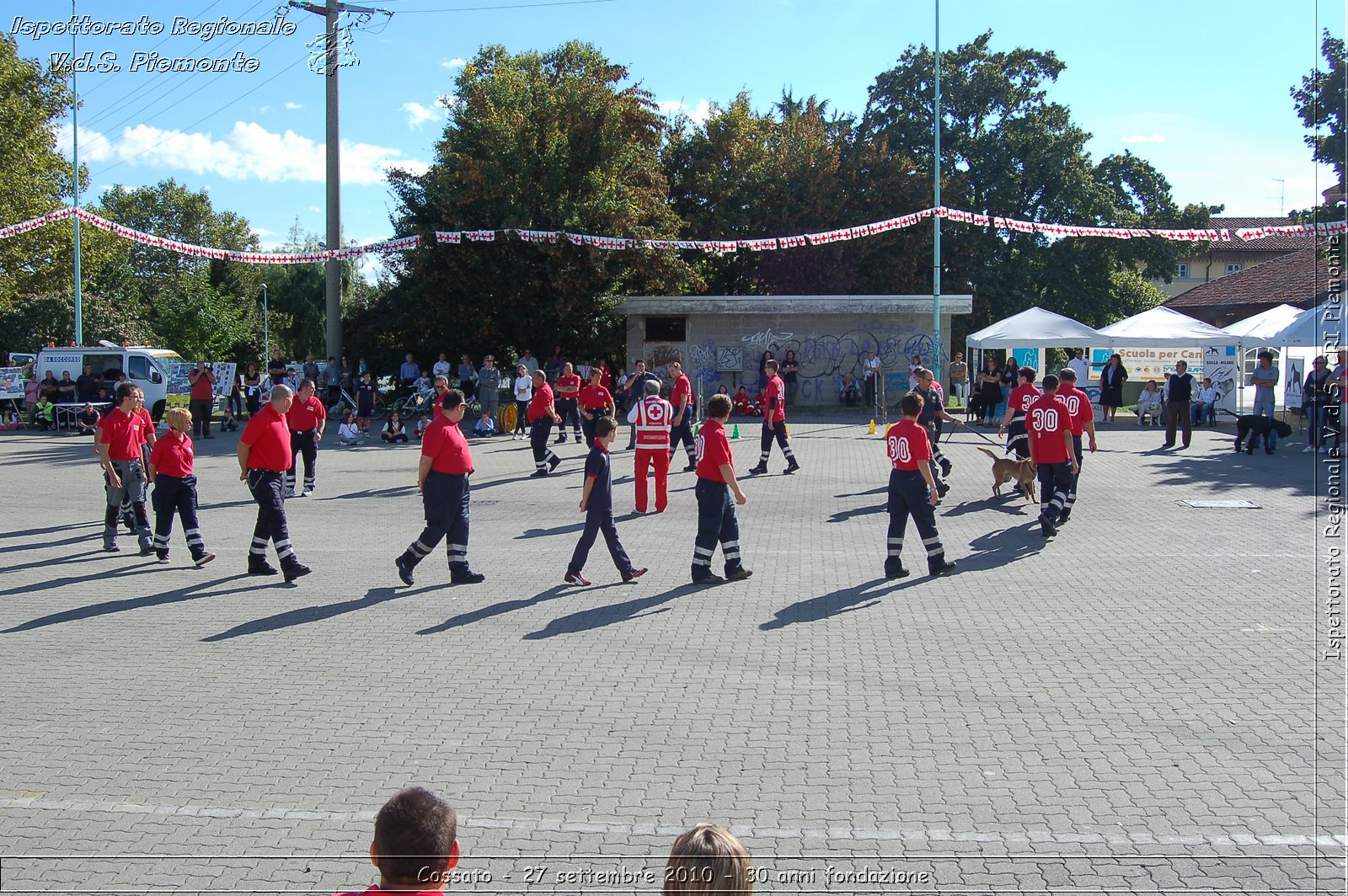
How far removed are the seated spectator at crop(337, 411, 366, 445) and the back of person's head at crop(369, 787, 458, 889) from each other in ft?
70.0

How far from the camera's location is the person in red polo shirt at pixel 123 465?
10961 millimetres

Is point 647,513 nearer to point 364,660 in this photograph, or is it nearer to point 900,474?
point 900,474

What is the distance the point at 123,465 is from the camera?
11078 millimetres

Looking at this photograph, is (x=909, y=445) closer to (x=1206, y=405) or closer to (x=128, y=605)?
(x=128, y=605)

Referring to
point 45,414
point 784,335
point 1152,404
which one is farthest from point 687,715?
point 45,414

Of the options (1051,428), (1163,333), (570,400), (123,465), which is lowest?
(123,465)

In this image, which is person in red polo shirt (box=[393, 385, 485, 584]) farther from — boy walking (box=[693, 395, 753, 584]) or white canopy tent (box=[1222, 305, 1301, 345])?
white canopy tent (box=[1222, 305, 1301, 345])

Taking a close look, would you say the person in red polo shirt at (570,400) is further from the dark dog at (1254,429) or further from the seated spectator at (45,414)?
the seated spectator at (45,414)

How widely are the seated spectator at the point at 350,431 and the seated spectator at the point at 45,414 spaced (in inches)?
346

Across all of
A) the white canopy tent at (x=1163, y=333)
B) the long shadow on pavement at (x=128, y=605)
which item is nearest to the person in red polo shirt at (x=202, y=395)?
the long shadow on pavement at (x=128, y=605)

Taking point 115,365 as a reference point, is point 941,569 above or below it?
below

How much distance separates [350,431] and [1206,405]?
19956mm

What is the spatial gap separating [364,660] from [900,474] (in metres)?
4.84

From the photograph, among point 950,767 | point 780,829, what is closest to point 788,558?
point 950,767
